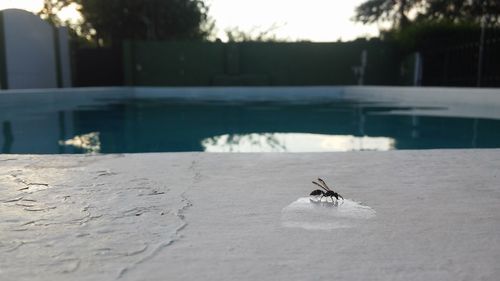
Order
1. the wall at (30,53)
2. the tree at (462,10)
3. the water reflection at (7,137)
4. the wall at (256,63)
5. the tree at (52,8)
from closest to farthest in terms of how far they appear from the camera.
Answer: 1. the water reflection at (7,137)
2. the wall at (30,53)
3. the wall at (256,63)
4. the tree at (462,10)
5. the tree at (52,8)

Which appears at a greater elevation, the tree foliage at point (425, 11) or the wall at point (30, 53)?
the tree foliage at point (425, 11)

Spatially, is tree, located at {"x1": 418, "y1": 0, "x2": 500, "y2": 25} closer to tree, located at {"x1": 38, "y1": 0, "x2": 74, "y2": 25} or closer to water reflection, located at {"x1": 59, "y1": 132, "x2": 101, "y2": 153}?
water reflection, located at {"x1": 59, "y1": 132, "x2": 101, "y2": 153}

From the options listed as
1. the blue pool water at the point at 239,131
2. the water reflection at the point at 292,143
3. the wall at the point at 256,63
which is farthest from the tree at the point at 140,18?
the water reflection at the point at 292,143

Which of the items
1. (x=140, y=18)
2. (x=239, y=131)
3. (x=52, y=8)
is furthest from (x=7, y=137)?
(x=52, y=8)

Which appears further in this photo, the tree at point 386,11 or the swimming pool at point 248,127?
the tree at point 386,11

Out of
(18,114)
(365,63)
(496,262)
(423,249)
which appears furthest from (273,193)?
(365,63)

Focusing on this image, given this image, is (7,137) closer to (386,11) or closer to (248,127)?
(248,127)

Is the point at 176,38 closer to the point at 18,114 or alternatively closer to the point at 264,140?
the point at 18,114

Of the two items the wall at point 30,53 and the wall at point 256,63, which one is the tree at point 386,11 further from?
the wall at point 30,53
